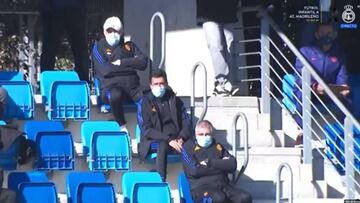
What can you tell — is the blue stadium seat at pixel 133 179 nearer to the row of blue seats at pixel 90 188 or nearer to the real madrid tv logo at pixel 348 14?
the row of blue seats at pixel 90 188

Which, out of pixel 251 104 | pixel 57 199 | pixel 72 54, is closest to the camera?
pixel 57 199

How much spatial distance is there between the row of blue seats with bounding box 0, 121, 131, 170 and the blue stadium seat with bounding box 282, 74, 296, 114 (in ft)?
6.88

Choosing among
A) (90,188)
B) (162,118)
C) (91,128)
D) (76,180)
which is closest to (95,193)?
(90,188)

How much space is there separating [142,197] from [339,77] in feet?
11.1

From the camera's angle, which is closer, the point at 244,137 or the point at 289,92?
the point at 244,137

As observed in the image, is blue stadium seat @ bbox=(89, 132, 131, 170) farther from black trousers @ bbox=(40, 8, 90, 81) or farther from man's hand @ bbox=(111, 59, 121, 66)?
black trousers @ bbox=(40, 8, 90, 81)

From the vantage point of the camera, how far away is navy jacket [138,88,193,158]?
13.1 m

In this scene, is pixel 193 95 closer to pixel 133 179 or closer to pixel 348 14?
pixel 133 179

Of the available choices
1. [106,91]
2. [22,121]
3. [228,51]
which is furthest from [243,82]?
[22,121]

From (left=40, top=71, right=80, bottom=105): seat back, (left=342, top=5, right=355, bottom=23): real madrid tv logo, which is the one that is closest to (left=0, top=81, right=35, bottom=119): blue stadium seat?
(left=40, top=71, right=80, bottom=105): seat back

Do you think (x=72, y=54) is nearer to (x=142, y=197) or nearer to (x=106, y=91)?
(x=106, y=91)

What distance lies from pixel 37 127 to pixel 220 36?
2589 millimetres

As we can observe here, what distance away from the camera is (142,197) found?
1233cm

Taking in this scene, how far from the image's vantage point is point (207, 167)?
41.8 ft
